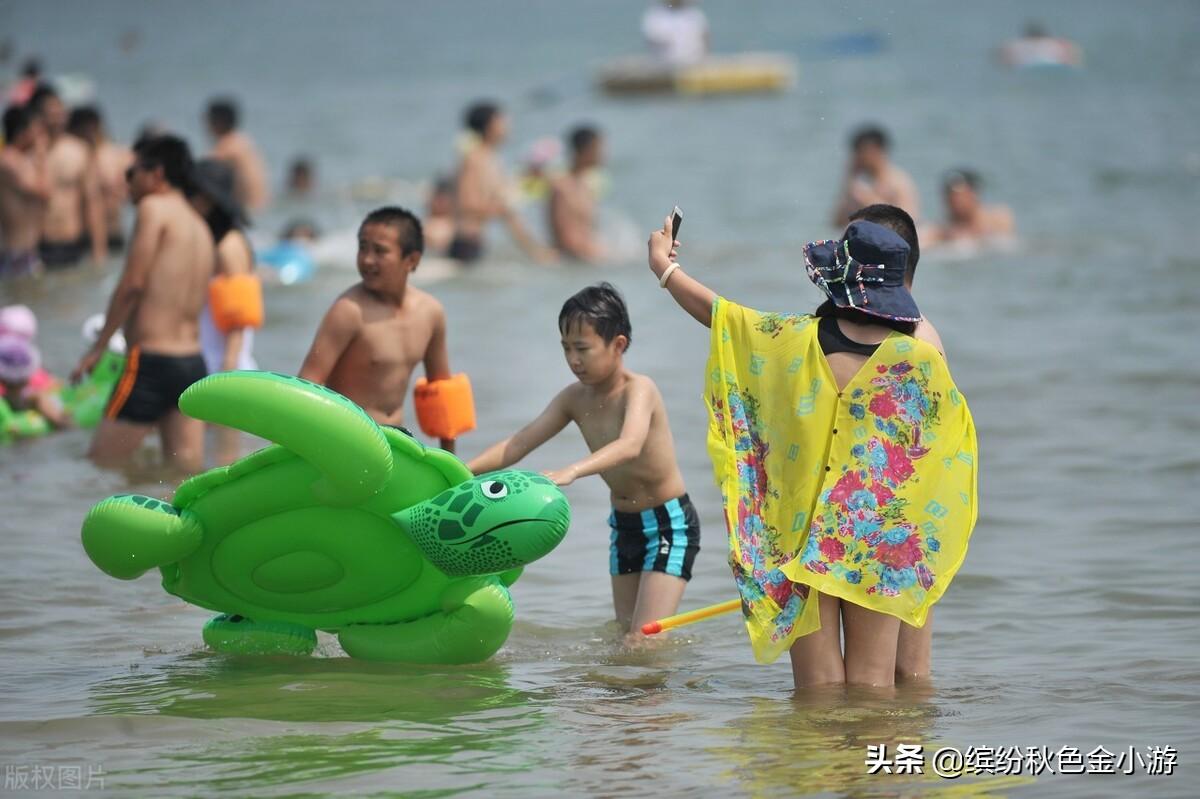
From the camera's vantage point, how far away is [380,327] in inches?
220

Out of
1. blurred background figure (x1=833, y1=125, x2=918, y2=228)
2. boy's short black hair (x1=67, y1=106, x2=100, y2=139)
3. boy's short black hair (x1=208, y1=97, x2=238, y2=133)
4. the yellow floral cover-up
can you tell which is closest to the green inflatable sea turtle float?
the yellow floral cover-up

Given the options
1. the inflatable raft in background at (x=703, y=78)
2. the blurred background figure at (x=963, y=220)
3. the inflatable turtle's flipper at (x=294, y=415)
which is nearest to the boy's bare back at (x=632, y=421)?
the inflatable turtle's flipper at (x=294, y=415)

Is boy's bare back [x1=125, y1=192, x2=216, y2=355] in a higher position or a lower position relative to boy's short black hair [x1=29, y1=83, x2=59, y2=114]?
lower

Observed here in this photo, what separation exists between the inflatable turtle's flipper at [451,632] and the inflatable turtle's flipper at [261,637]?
0.13 metres

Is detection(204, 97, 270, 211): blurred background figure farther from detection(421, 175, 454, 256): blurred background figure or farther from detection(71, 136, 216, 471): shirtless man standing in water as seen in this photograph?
detection(71, 136, 216, 471): shirtless man standing in water

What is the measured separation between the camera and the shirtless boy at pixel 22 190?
13.1m

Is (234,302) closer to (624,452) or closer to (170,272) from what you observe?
(170,272)

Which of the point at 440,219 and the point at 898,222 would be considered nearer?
the point at 898,222

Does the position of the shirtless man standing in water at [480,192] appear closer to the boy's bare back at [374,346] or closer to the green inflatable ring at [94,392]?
the green inflatable ring at [94,392]

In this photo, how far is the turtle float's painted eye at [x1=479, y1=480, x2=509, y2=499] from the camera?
4520 mm

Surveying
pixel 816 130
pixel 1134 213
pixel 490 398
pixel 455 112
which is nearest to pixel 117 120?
pixel 455 112

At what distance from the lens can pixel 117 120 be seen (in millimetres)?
34844

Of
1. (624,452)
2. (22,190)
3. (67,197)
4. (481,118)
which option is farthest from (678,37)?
(624,452)

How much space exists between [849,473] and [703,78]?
2965 centimetres
